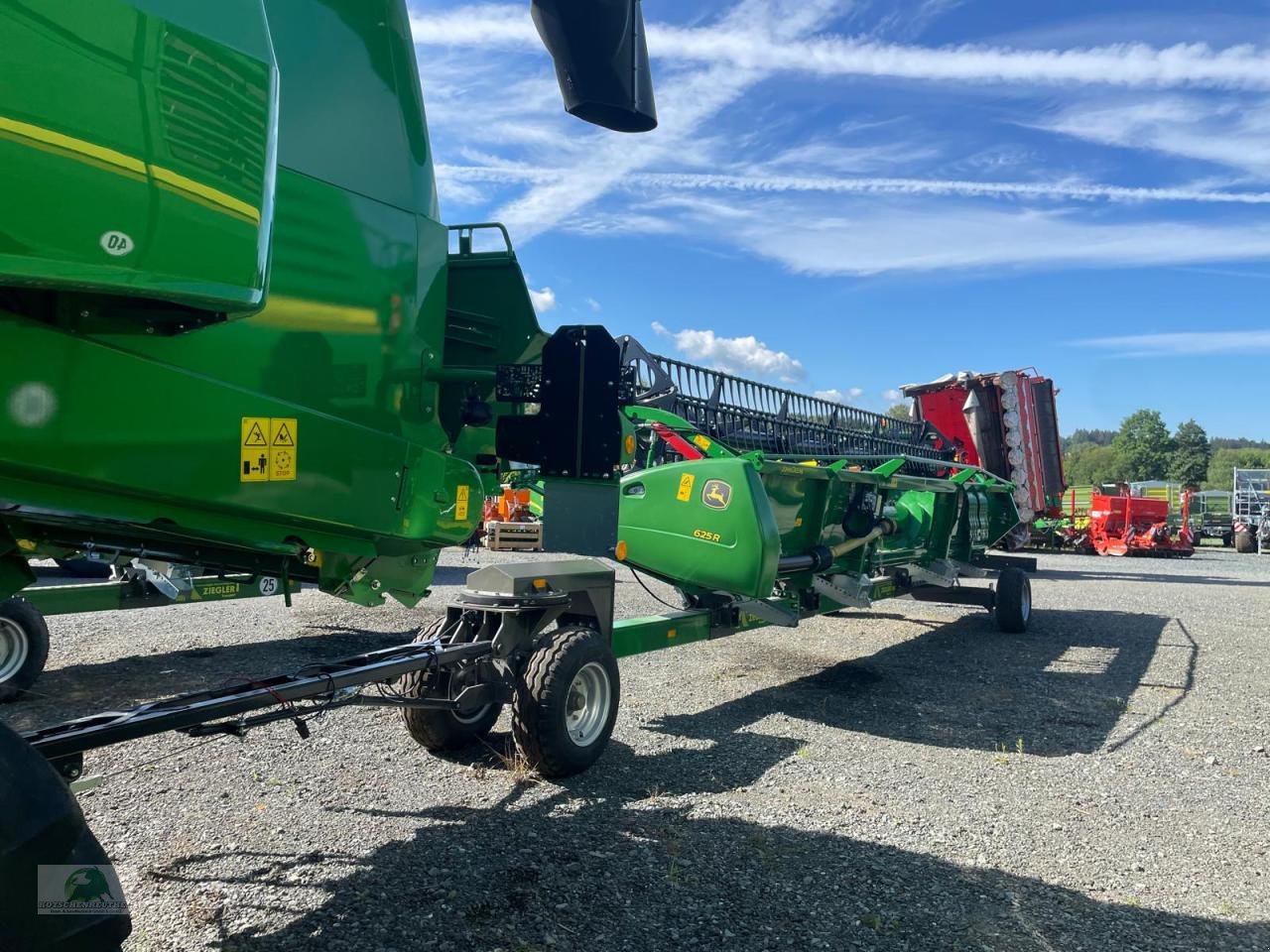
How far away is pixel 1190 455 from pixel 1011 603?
279 feet

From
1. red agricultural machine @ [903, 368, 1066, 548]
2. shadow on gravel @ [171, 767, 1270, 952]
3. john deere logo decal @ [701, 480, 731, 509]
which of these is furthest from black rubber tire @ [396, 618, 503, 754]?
red agricultural machine @ [903, 368, 1066, 548]

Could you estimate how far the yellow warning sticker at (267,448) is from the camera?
2635 millimetres

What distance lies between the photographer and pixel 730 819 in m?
4.27

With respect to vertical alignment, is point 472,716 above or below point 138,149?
below

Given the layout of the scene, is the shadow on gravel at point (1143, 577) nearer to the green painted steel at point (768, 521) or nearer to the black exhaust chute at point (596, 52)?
the green painted steel at point (768, 521)

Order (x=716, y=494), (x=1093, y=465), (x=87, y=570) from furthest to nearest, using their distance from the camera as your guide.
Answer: (x=1093, y=465) < (x=87, y=570) < (x=716, y=494)

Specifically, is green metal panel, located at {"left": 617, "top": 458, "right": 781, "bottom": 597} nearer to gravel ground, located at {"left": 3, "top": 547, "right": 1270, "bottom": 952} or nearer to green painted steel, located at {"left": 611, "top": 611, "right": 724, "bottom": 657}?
green painted steel, located at {"left": 611, "top": 611, "right": 724, "bottom": 657}

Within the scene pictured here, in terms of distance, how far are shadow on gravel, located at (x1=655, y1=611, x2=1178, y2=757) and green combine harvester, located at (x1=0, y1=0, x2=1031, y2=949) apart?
3.46 ft

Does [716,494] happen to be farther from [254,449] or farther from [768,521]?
[254,449]

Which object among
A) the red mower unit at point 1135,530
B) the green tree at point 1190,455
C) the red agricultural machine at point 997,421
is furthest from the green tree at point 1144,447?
the red agricultural machine at point 997,421

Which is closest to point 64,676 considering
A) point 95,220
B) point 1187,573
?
point 95,220

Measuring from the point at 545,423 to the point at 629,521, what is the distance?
2.96m

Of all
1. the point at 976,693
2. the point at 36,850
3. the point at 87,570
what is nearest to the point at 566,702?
the point at 36,850

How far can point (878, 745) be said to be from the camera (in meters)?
5.59
